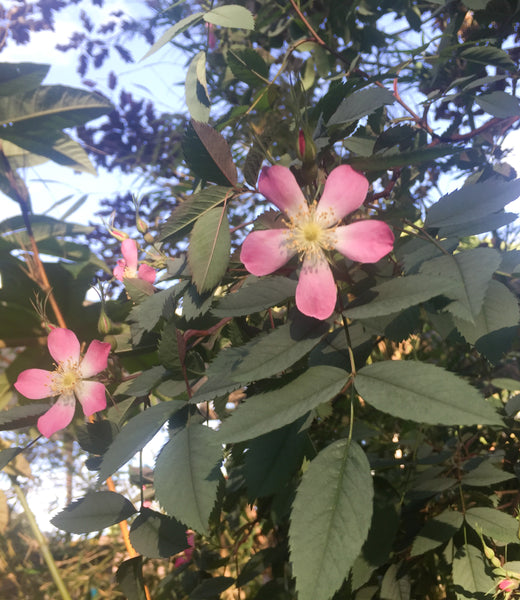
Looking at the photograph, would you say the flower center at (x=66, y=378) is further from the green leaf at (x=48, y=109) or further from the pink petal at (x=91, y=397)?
Answer: the green leaf at (x=48, y=109)

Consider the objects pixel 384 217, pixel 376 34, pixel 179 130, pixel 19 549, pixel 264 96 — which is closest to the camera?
pixel 384 217

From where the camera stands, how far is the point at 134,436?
36 centimetres

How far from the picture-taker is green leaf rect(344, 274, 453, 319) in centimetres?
30

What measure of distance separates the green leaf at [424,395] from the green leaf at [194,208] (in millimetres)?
183

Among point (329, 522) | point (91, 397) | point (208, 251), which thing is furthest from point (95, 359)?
point (329, 522)

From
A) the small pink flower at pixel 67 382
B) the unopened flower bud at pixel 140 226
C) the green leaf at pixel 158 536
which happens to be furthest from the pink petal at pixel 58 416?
the unopened flower bud at pixel 140 226

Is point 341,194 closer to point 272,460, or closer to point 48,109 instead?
point 272,460

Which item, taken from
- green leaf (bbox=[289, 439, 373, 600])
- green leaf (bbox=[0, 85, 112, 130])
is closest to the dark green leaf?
green leaf (bbox=[289, 439, 373, 600])

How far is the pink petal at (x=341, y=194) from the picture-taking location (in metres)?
0.33

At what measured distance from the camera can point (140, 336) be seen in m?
0.46

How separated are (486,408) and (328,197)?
0.56 ft

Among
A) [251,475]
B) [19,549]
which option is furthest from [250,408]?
[19,549]

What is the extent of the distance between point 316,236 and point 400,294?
2.9 inches

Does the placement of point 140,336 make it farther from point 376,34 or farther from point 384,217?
point 376,34
